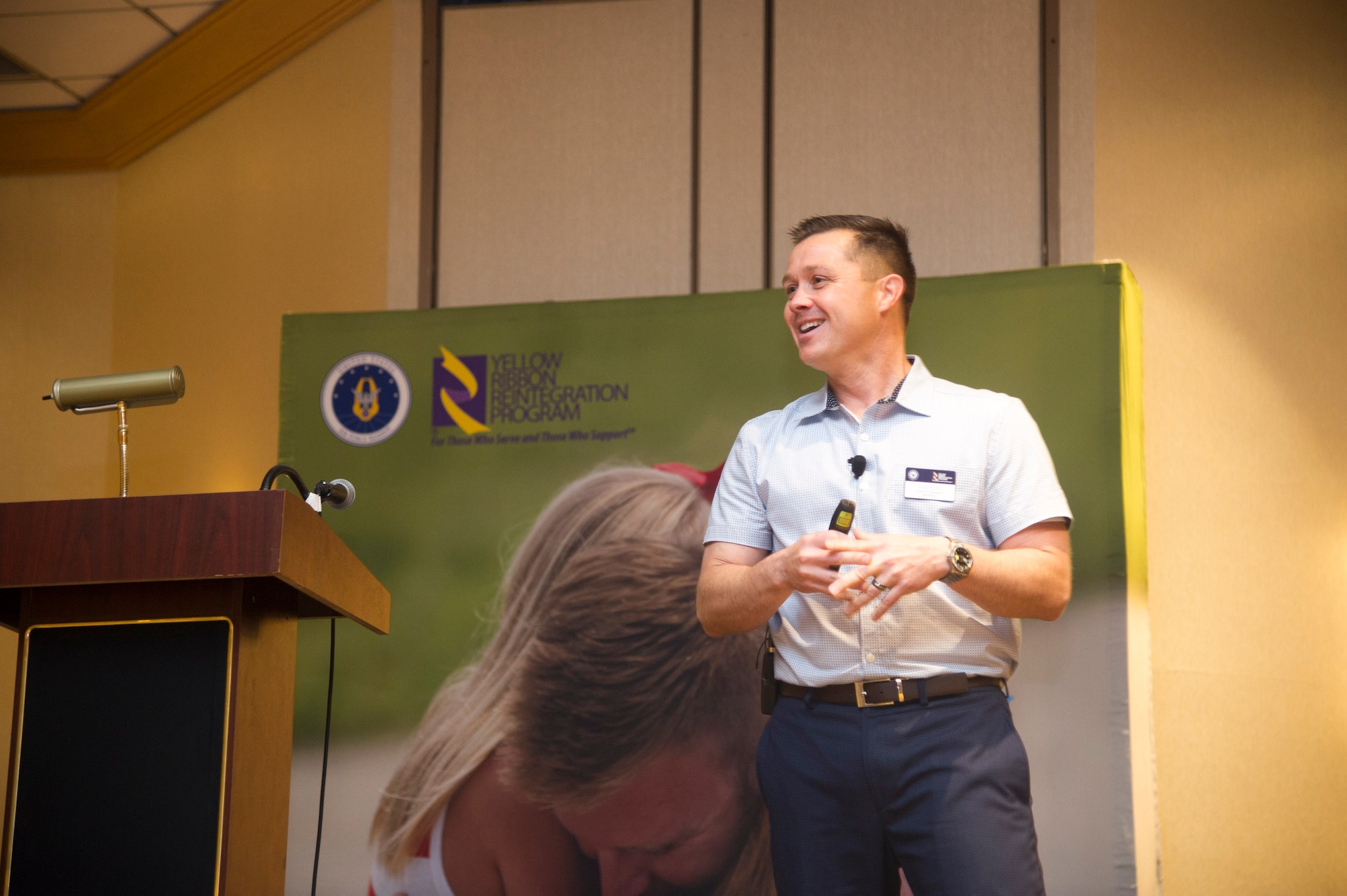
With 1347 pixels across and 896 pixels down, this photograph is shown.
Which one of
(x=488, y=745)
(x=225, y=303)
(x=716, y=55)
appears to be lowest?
(x=488, y=745)

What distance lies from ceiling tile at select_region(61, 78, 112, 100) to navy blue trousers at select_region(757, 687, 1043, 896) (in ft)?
11.8

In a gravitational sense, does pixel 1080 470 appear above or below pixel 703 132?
below

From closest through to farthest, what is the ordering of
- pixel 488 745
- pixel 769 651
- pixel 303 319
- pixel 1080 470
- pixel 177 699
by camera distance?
pixel 177 699 < pixel 769 651 < pixel 1080 470 < pixel 488 745 < pixel 303 319

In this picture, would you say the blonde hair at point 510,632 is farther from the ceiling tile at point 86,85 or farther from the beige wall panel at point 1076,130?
the ceiling tile at point 86,85

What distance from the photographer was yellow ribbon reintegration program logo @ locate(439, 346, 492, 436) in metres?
3.65

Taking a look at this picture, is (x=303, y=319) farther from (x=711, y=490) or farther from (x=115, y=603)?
(x=115, y=603)

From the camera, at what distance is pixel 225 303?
426 cm

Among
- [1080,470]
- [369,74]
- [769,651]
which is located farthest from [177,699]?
[369,74]

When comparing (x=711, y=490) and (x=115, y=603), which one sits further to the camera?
(x=711, y=490)

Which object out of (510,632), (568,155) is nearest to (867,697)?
(510,632)

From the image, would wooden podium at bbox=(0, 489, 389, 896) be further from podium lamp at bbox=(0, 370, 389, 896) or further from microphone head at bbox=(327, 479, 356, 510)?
microphone head at bbox=(327, 479, 356, 510)

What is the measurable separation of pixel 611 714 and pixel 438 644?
1.82 feet

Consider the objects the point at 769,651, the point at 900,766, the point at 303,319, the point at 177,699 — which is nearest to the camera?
the point at 177,699

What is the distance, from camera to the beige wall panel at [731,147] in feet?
12.7
